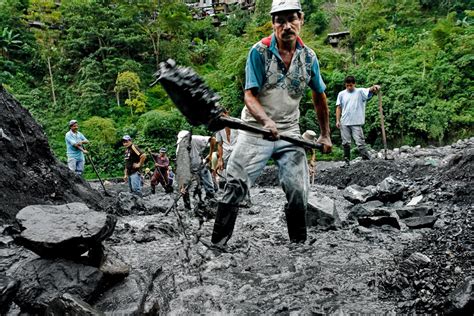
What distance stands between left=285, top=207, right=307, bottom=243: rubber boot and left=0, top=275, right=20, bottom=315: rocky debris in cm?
222

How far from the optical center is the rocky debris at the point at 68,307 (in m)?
2.10

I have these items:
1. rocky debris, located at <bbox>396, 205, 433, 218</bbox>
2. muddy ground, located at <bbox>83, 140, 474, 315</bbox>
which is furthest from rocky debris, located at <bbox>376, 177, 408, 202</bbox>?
rocky debris, located at <bbox>396, 205, 433, 218</bbox>

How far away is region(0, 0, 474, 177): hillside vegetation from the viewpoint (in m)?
21.3

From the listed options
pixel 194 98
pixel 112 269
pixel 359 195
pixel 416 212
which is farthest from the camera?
pixel 359 195

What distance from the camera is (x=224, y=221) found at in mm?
3562

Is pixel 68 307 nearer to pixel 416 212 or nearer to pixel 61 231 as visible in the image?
pixel 61 231

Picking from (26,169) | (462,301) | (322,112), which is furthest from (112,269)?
(26,169)

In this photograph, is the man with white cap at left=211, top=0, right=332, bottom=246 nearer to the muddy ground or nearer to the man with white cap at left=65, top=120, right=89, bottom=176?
the muddy ground

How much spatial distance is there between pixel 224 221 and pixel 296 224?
69 cm

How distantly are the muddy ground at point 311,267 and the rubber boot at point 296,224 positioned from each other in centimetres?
9

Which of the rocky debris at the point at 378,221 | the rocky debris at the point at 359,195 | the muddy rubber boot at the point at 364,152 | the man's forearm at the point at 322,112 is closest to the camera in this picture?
the man's forearm at the point at 322,112

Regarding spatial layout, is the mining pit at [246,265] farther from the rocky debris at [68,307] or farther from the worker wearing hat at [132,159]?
the worker wearing hat at [132,159]

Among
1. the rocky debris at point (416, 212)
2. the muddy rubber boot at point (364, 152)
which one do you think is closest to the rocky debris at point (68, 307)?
the rocky debris at point (416, 212)

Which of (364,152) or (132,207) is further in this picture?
(364,152)
